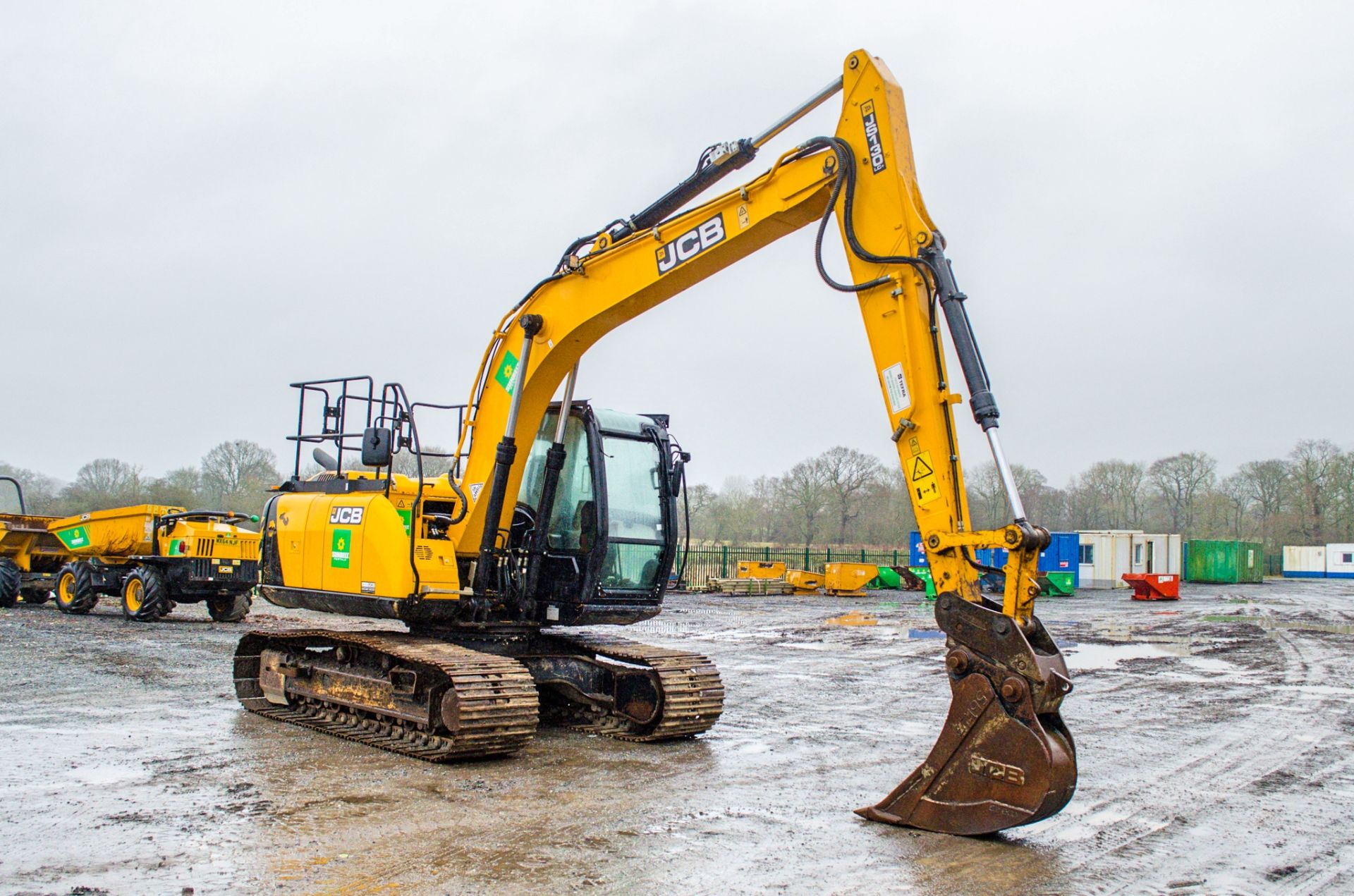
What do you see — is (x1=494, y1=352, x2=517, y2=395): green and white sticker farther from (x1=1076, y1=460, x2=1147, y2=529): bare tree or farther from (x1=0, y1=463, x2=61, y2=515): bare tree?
(x1=1076, y1=460, x2=1147, y2=529): bare tree

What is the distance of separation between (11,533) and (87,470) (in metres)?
29.3

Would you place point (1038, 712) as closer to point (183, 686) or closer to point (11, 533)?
point (183, 686)

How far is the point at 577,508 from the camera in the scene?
29.0ft

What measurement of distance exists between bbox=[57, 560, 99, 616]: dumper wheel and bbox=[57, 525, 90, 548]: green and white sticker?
1.07 feet

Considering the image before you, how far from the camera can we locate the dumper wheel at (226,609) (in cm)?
1977

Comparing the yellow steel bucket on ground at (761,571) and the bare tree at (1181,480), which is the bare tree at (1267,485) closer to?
the bare tree at (1181,480)

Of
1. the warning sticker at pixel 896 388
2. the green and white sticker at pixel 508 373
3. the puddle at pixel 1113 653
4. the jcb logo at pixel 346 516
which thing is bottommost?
the puddle at pixel 1113 653

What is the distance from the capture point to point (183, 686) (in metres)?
11.3

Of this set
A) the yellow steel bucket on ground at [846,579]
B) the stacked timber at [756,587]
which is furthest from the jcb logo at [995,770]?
the stacked timber at [756,587]

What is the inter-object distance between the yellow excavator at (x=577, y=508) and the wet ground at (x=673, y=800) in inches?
15.5

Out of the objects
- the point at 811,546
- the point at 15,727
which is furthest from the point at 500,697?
the point at 811,546

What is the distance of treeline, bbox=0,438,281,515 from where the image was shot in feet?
136

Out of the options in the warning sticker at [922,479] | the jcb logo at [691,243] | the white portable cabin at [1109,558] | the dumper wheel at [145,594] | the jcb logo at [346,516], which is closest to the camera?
the warning sticker at [922,479]

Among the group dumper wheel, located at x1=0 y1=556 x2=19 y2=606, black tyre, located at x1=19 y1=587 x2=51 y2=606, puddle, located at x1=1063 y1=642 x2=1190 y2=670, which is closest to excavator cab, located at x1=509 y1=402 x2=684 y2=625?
puddle, located at x1=1063 y1=642 x2=1190 y2=670
